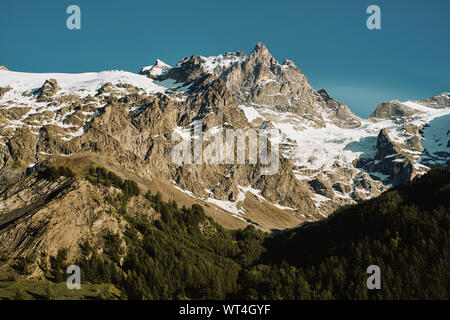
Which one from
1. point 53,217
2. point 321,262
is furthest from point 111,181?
point 321,262

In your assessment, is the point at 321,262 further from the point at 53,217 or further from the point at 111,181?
the point at 111,181

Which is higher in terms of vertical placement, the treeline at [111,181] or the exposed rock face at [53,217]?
the treeline at [111,181]

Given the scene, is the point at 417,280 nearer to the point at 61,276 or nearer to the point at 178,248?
the point at 178,248

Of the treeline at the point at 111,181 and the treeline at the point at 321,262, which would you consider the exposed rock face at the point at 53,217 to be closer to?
the treeline at the point at 321,262

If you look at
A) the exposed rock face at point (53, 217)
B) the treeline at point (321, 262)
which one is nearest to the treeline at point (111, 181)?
the exposed rock face at point (53, 217)

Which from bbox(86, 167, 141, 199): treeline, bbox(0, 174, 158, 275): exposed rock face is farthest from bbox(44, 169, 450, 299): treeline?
bbox(86, 167, 141, 199): treeline
